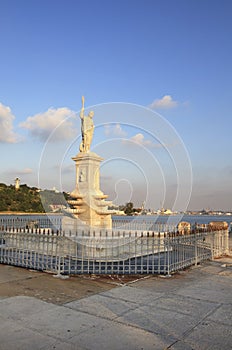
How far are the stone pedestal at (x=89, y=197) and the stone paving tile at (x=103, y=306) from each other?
8594mm

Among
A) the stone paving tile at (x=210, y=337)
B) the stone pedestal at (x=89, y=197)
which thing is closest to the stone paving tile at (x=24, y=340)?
the stone paving tile at (x=210, y=337)

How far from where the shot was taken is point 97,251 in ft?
36.1

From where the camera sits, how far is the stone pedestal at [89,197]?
1504 cm

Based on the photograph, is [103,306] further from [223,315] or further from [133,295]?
[223,315]

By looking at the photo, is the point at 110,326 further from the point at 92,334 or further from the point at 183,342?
the point at 183,342

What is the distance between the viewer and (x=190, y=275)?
877 cm

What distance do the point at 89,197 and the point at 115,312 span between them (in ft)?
32.9

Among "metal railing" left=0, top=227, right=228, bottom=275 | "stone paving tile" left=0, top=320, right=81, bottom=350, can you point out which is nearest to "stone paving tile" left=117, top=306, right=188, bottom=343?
"stone paving tile" left=0, top=320, right=81, bottom=350

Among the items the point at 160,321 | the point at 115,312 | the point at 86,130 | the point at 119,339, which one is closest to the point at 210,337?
the point at 160,321

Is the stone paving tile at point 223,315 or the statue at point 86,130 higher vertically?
the statue at point 86,130

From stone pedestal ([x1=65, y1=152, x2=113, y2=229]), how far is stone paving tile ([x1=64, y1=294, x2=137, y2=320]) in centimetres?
859

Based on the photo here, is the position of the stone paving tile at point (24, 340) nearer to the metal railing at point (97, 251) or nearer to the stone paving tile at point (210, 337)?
the stone paving tile at point (210, 337)

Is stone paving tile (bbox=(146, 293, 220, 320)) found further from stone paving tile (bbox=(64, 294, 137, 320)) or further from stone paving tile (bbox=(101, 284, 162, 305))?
stone paving tile (bbox=(64, 294, 137, 320))

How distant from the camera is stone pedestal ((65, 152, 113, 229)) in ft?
49.3
